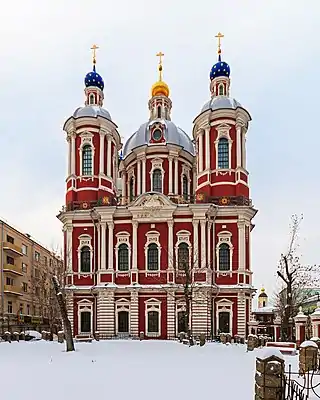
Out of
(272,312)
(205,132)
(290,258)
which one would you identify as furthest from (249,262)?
(272,312)

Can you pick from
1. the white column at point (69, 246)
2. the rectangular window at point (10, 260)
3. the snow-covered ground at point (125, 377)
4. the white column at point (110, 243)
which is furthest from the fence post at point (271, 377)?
the rectangular window at point (10, 260)

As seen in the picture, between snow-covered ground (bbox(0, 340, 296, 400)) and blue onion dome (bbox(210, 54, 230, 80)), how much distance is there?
92.5 feet

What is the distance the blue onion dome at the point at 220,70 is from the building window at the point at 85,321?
2094 centimetres

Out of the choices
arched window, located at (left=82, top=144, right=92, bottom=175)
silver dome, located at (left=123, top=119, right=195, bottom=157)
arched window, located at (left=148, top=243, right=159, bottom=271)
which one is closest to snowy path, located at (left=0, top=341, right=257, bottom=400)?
arched window, located at (left=148, top=243, right=159, bottom=271)

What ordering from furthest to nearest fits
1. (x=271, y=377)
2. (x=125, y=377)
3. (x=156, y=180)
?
(x=156, y=180) → (x=125, y=377) → (x=271, y=377)

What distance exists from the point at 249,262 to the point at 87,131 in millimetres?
15419

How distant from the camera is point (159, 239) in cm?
4125

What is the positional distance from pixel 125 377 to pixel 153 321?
24664 millimetres

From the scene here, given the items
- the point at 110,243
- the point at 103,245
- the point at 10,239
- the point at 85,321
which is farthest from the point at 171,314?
the point at 10,239

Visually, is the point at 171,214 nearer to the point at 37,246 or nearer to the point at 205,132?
the point at 205,132

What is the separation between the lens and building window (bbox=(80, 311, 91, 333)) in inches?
1635

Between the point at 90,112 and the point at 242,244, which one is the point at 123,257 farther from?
the point at 90,112

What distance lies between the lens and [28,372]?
17609mm

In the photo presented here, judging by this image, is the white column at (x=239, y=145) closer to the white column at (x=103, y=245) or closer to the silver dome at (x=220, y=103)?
the silver dome at (x=220, y=103)
